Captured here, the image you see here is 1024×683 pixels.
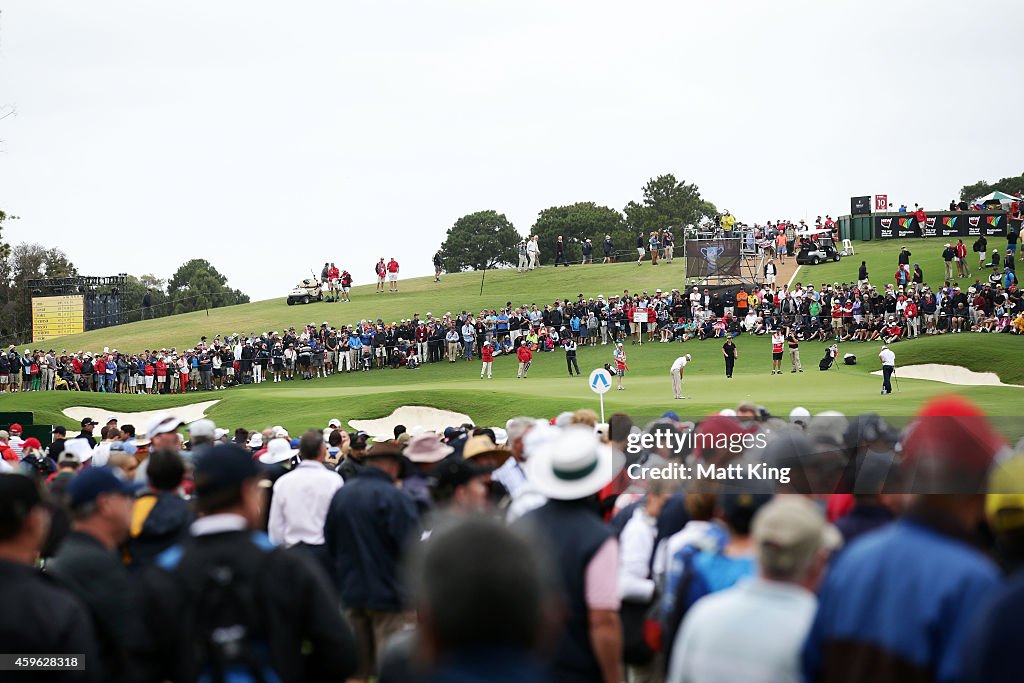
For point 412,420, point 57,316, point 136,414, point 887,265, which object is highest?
point 887,265

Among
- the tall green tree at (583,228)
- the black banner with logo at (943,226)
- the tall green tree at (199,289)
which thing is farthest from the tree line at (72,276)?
the black banner with logo at (943,226)

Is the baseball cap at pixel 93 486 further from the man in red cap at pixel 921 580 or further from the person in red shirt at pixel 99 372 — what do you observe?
the person in red shirt at pixel 99 372

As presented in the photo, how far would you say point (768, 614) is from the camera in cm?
400

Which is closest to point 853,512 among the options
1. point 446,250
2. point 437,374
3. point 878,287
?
point 437,374

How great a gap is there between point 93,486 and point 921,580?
4031 millimetres

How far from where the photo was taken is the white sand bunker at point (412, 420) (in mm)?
30828

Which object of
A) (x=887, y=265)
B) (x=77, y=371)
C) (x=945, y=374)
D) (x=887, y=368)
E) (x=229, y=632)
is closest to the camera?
(x=229, y=632)

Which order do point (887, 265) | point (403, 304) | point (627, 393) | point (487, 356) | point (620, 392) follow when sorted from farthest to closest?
point (403, 304)
point (887, 265)
point (487, 356)
point (620, 392)
point (627, 393)

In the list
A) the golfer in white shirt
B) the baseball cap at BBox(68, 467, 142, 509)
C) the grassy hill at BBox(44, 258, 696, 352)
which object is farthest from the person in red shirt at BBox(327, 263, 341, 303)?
the baseball cap at BBox(68, 467, 142, 509)

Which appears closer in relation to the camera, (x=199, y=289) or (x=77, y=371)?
(x=77, y=371)

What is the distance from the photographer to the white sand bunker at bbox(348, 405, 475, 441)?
101ft

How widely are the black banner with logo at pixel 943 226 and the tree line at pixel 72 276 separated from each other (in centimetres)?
5386

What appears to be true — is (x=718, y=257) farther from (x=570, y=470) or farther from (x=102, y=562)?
(x=102, y=562)

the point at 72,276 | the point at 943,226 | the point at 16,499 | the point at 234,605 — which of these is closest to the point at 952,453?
the point at 234,605
